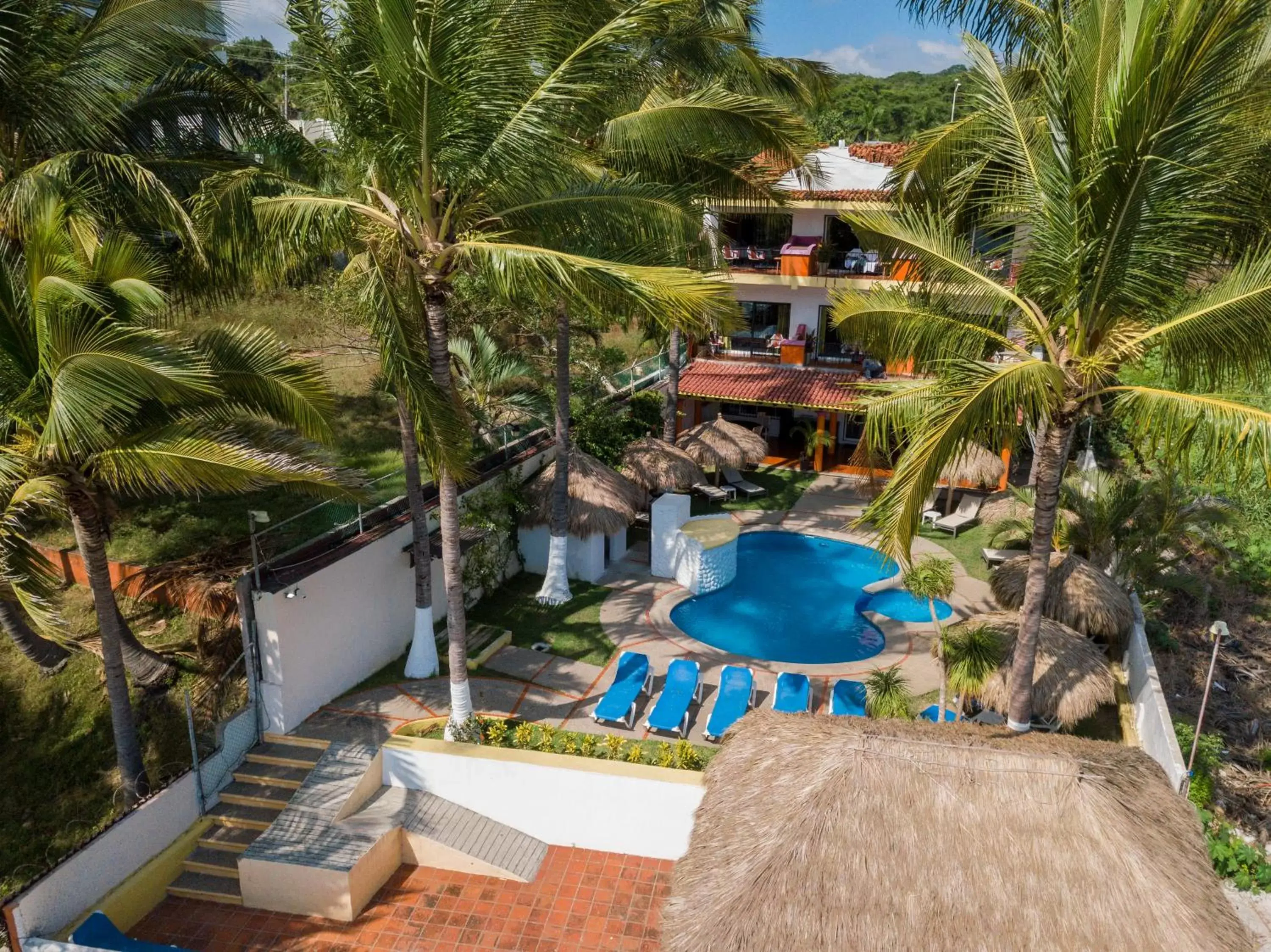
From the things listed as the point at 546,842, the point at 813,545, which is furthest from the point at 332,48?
the point at 813,545

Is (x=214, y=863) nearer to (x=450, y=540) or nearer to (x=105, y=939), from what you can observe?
(x=105, y=939)

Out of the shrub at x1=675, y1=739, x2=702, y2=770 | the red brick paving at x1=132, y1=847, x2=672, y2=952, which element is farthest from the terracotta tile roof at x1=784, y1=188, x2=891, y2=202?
the red brick paving at x1=132, y1=847, x2=672, y2=952

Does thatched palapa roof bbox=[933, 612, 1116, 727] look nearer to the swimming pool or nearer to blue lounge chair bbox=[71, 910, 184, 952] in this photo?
the swimming pool

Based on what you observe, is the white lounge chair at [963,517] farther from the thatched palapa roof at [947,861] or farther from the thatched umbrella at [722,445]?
the thatched palapa roof at [947,861]

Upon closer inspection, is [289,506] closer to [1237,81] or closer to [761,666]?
[761,666]

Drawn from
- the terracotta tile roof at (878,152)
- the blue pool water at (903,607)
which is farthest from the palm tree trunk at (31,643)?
the terracotta tile roof at (878,152)
